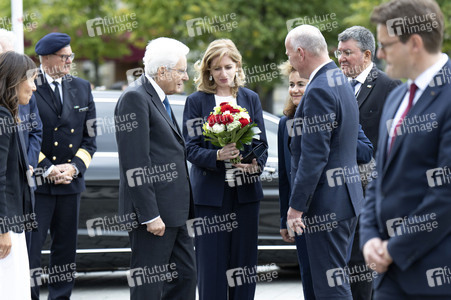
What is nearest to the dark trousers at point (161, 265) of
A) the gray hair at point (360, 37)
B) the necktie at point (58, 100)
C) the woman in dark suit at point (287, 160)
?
the woman in dark suit at point (287, 160)

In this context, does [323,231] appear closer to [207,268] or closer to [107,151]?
[207,268]

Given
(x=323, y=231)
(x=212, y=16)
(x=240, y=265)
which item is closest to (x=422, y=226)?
(x=323, y=231)

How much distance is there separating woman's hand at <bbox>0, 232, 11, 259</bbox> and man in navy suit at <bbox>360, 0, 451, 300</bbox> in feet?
8.06

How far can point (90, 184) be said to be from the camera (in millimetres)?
7539
